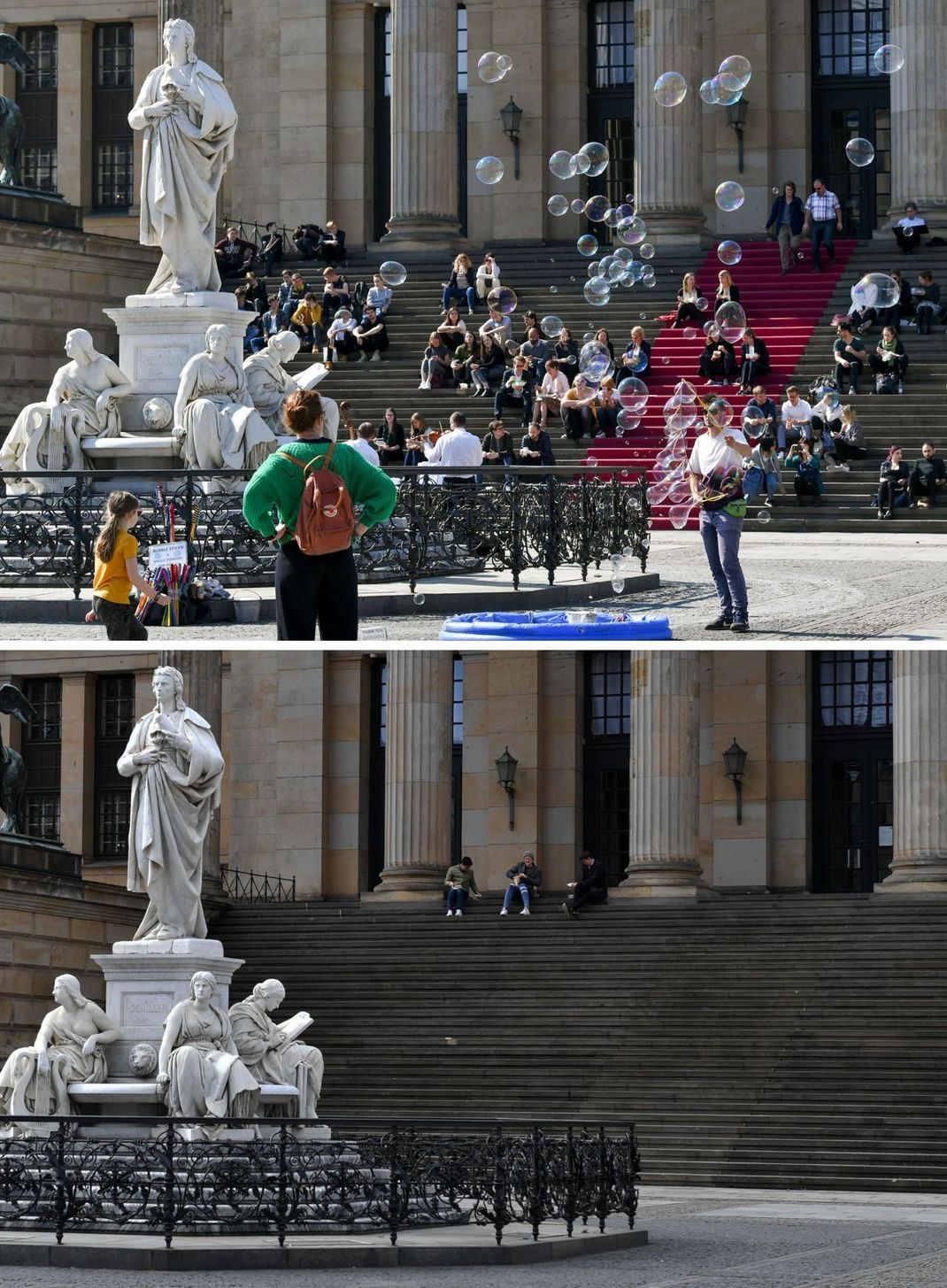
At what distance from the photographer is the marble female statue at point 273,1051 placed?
19156 mm

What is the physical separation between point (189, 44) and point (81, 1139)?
1593 cm

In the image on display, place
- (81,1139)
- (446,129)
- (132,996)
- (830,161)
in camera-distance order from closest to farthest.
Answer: (81,1139) → (132,996) → (446,129) → (830,161)

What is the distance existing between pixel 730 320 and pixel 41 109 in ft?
109

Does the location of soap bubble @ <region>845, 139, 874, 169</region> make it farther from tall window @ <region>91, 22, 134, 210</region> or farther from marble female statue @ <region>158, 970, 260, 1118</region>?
tall window @ <region>91, 22, 134, 210</region>

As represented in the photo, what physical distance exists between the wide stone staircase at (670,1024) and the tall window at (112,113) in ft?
82.8

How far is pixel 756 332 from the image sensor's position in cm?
4094

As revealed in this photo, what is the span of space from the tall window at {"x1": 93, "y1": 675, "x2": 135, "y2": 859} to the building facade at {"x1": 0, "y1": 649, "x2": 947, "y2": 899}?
4 cm

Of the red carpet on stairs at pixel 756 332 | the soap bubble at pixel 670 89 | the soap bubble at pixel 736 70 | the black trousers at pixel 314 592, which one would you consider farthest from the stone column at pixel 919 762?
the black trousers at pixel 314 592

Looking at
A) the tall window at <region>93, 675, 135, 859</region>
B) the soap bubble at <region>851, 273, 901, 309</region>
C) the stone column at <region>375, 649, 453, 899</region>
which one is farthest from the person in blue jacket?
the tall window at <region>93, 675, 135, 859</region>

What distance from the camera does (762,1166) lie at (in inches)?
1093

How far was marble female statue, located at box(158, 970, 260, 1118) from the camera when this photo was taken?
18266 mm

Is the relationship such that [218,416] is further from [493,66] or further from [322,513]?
[322,513]

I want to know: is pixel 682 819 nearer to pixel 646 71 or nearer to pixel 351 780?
pixel 351 780

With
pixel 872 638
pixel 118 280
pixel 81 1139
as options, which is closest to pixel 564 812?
pixel 118 280
